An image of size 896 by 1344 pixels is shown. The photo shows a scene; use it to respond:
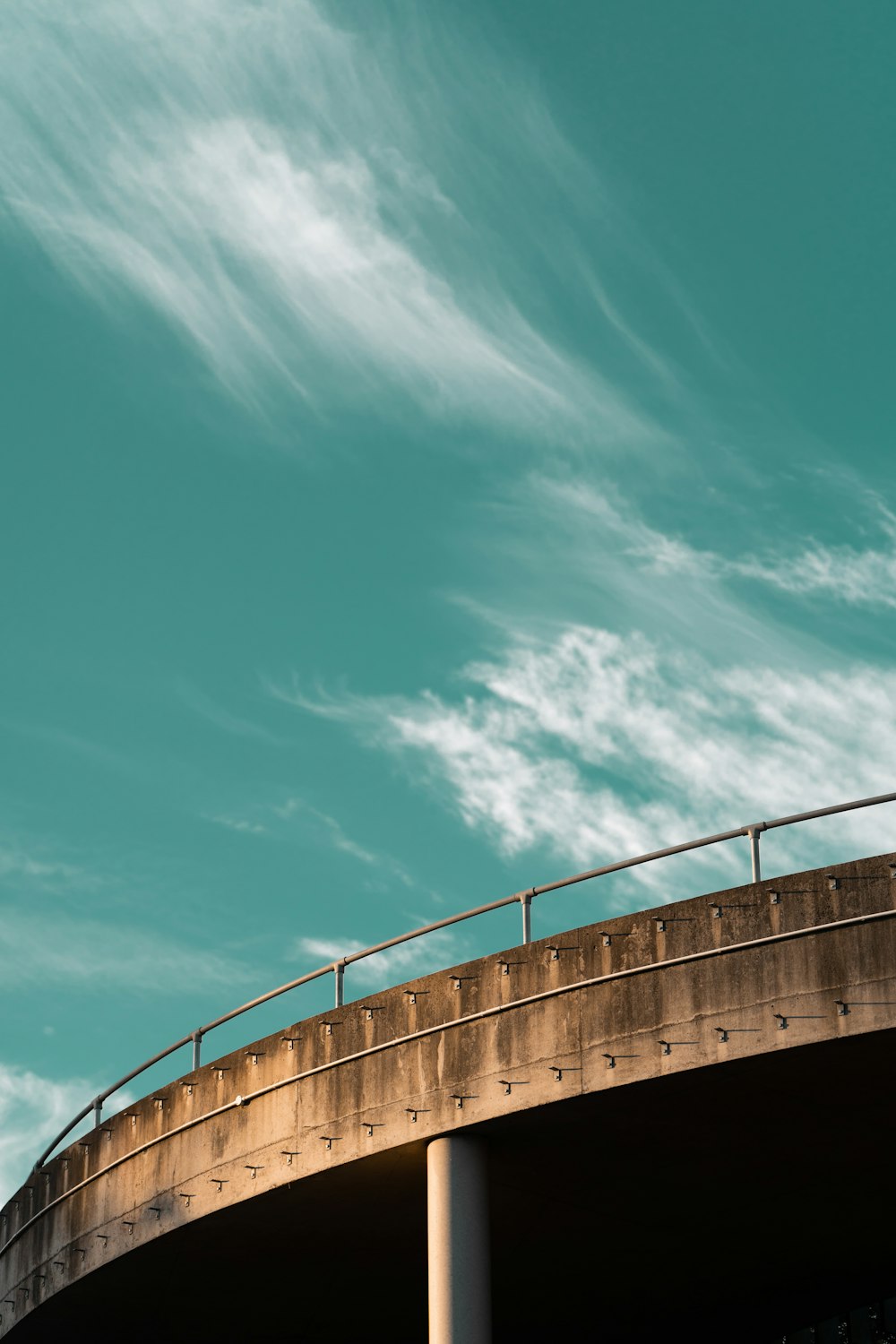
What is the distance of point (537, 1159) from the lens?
21438 mm

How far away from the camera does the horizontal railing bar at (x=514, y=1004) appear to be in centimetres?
1891

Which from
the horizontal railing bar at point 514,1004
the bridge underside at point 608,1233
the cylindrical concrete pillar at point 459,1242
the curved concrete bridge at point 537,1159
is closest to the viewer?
the horizontal railing bar at point 514,1004

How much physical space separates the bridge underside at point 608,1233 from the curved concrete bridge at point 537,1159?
0.05 metres

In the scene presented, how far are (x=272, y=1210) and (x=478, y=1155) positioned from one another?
3.69 m

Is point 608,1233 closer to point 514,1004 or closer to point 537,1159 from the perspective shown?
point 537,1159

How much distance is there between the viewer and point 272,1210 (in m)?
23.0

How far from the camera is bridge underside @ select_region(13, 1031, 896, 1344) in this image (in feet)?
66.4

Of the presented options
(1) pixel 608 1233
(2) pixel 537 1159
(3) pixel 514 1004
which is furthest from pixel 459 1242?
(1) pixel 608 1233

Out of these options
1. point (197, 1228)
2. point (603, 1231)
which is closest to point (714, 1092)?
point (603, 1231)

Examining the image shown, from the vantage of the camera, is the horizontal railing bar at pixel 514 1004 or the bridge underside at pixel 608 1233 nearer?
the horizontal railing bar at pixel 514 1004

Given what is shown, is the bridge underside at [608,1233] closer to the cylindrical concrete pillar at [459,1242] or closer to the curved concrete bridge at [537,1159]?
the curved concrete bridge at [537,1159]

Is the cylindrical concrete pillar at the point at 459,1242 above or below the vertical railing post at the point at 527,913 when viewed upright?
below

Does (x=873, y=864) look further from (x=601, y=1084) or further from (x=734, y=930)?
(x=601, y=1084)

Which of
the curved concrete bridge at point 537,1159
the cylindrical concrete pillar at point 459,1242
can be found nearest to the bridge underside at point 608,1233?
the curved concrete bridge at point 537,1159
